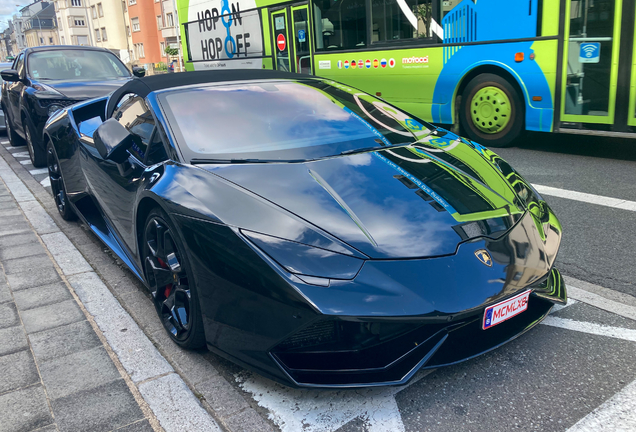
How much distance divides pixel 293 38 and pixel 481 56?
407cm

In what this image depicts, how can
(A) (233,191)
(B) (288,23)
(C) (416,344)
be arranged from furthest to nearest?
1. (B) (288,23)
2. (A) (233,191)
3. (C) (416,344)

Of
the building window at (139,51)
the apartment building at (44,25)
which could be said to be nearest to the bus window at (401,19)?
the building window at (139,51)

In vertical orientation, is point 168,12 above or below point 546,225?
above

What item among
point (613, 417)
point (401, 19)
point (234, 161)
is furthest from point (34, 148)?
point (613, 417)

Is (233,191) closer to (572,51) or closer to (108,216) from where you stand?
(108,216)

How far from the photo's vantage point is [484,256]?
215cm

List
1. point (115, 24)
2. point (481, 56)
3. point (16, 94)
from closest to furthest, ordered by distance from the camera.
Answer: point (481, 56) < point (16, 94) < point (115, 24)

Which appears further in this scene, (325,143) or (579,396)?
(325,143)

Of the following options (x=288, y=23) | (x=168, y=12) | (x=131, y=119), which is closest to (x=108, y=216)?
(x=131, y=119)

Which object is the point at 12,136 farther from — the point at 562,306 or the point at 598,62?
the point at 562,306

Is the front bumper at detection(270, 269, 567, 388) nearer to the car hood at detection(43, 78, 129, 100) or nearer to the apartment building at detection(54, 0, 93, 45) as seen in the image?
the car hood at detection(43, 78, 129, 100)

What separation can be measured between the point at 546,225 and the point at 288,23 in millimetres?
8618

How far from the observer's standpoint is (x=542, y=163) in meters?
6.35

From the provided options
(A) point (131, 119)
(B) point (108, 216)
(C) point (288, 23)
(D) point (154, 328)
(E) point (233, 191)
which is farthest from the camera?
(C) point (288, 23)
